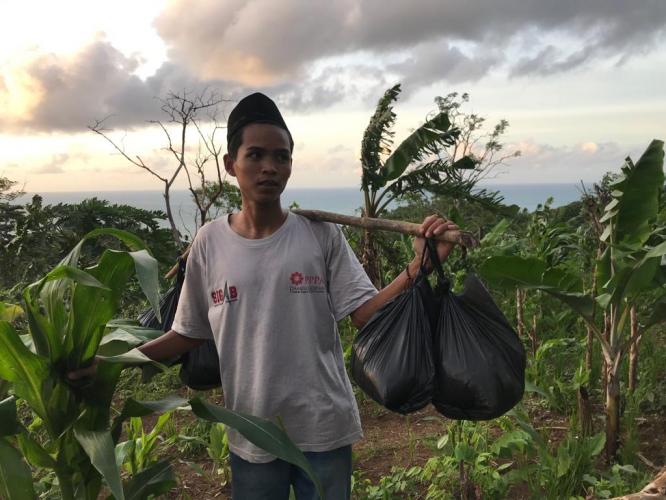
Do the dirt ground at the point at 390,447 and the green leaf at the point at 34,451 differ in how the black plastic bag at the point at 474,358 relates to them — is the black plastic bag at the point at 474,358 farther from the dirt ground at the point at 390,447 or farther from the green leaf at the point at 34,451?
the dirt ground at the point at 390,447

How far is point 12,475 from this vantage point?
158 cm

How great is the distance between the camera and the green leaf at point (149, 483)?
1.72 m

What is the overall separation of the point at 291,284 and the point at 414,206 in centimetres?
1437

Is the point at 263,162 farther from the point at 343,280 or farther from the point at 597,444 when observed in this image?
the point at 597,444

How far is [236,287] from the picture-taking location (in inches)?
62.6

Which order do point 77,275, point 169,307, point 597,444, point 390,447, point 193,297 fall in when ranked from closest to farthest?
point 77,275 < point 193,297 < point 169,307 < point 597,444 < point 390,447

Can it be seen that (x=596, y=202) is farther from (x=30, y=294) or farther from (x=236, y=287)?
(x=30, y=294)

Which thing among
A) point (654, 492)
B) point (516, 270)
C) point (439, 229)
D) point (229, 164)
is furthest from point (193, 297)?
point (516, 270)

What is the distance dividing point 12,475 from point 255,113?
4.09ft

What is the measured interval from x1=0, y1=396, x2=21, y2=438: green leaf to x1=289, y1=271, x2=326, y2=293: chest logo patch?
78cm

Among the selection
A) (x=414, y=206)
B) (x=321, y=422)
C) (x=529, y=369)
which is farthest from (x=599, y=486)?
(x=414, y=206)

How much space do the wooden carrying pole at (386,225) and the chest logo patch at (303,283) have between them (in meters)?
0.18

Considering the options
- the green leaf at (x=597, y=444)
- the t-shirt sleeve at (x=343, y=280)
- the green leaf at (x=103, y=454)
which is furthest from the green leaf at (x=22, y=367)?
the green leaf at (x=597, y=444)

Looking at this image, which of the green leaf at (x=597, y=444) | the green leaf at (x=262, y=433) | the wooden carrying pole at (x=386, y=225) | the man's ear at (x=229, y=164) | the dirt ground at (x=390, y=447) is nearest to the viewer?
the wooden carrying pole at (x=386, y=225)
